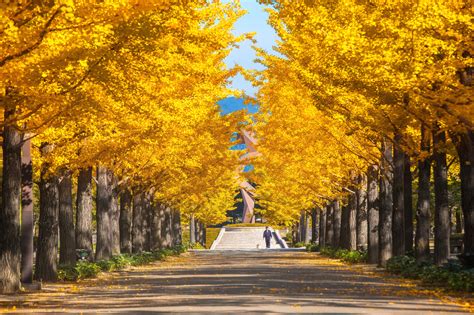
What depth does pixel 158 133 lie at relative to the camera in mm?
30234

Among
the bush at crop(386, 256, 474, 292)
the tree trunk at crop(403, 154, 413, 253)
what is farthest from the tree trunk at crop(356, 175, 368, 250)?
the bush at crop(386, 256, 474, 292)

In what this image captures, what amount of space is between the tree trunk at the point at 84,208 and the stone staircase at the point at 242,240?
187 ft

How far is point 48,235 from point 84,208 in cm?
664

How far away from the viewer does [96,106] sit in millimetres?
19719

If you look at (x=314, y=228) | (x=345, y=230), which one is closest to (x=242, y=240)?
(x=314, y=228)

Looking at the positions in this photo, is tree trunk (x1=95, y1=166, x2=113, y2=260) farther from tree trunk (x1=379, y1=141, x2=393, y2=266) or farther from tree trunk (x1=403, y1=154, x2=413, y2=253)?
tree trunk (x1=403, y1=154, x2=413, y2=253)

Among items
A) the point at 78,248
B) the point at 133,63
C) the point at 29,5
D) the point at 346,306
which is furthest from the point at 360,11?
the point at 78,248

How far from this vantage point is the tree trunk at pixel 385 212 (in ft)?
118

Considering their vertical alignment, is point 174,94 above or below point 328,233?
above

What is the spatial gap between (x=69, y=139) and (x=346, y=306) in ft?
37.8

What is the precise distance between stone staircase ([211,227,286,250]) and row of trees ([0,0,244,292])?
5176 centimetres

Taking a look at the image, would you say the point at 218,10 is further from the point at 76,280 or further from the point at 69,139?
the point at 76,280

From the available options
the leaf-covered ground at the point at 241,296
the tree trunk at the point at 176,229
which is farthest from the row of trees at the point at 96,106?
the tree trunk at the point at 176,229

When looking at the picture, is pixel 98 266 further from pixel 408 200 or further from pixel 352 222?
pixel 352 222
